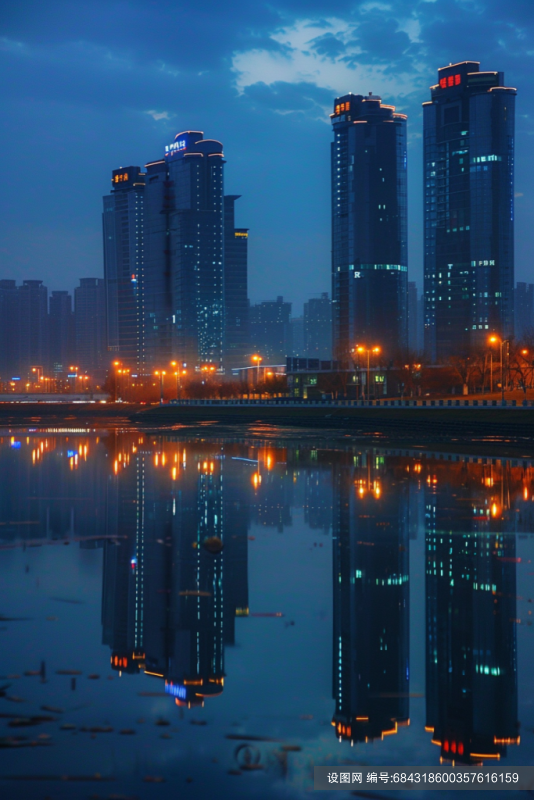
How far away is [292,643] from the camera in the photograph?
373 inches

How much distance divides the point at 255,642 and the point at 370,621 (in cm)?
177

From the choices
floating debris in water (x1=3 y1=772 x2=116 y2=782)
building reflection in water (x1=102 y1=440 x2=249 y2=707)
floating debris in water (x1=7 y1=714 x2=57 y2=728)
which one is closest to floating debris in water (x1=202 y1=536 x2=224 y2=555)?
building reflection in water (x1=102 y1=440 x2=249 y2=707)

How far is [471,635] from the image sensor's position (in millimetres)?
9773

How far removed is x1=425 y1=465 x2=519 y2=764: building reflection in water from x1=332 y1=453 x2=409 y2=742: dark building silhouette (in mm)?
386

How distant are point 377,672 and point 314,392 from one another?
5190 inches

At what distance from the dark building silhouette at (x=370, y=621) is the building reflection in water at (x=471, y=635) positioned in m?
0.39

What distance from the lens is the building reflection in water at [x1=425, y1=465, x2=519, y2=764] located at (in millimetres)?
7398

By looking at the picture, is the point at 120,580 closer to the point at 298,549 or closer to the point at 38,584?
the point at 38,584

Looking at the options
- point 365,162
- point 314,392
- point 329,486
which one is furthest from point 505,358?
point 365,162

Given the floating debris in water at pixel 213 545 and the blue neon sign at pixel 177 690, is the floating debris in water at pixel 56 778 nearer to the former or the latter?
the blue neon sign at pixel 177 690

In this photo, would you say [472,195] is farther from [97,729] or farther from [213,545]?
[97,729]

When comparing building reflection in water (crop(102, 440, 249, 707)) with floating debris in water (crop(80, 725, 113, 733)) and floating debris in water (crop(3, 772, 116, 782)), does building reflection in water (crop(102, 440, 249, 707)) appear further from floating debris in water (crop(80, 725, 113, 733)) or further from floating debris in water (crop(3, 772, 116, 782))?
floating debris in water (crop(3, 772, 116, 782))

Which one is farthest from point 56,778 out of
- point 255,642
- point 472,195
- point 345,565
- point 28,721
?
point 472,195

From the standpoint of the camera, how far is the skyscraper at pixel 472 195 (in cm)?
18750
